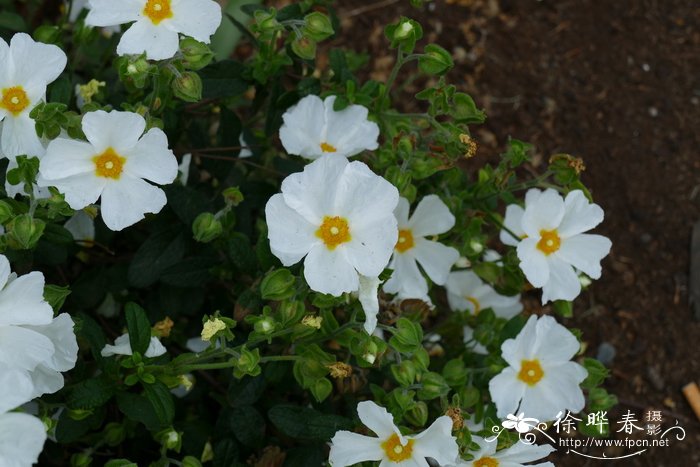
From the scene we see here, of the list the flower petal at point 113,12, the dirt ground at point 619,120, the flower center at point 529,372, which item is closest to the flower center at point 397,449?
the flower center at point 529,372

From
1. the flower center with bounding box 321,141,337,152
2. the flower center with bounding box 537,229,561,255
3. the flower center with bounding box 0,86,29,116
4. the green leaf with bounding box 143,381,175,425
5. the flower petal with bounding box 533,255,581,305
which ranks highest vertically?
the flower center with bounding box 0,86,29,116

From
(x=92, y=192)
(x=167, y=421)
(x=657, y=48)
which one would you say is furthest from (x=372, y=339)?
(x=657, y=48)

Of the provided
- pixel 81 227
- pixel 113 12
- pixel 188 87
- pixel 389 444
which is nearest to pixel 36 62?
pixel 113 12

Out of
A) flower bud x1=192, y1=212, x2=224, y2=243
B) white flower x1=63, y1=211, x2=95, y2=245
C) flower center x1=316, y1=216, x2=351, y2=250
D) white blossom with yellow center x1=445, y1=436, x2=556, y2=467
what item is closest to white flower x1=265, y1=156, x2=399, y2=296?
flower center x1=316, y1=216, x2=351, y2=250

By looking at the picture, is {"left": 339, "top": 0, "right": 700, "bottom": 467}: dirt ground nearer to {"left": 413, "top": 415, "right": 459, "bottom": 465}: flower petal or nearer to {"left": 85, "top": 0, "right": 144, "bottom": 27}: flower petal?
{"left": 413, "top": 415, "right": 459, "bottom": 465}: flower petal

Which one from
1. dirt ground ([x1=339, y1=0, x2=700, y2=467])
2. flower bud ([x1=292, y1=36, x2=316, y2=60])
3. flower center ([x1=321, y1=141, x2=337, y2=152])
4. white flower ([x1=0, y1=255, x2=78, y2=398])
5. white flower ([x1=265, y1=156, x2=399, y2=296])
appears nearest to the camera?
white flower ([x1=0, y1=255, x2=78, y2=398])

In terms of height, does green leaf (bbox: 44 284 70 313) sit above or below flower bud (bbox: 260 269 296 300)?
below

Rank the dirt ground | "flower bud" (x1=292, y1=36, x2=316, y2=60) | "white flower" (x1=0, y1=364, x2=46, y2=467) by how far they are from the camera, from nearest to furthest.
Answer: "white flower" (x1=0, y1=364, x2=46, y2=467)
"flower bud" (x1=292, y1=36, x2=316, y2=60)
the dirt ground

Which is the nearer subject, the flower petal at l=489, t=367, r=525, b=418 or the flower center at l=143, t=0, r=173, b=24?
the flower center at l=143, t=0, r=173, b=24
